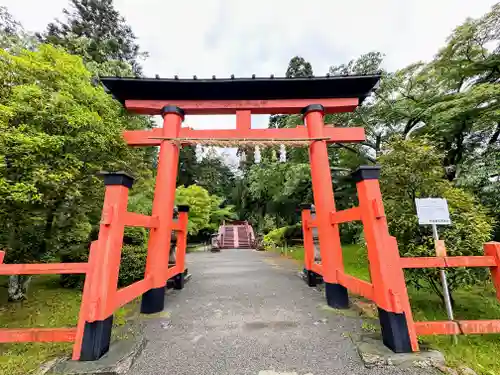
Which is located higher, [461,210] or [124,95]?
[124,95]

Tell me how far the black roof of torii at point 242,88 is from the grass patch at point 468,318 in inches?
166

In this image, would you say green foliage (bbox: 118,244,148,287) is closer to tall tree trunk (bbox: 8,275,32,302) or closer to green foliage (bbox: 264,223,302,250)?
tall tree trunk (bbox: 8,275,32,302)

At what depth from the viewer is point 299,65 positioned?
50.1 feet

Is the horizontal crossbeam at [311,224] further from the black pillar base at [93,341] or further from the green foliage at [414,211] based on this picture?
the black pillar base at [93,341]

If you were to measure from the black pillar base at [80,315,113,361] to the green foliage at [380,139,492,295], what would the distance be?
14.0 ft

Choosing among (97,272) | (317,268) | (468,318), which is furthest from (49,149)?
(468,318)

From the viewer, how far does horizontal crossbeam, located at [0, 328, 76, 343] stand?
2.35 meters

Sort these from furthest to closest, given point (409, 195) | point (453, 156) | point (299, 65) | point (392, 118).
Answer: point (299, 65) → point (392, 118) → point (453, 156) → point (409, 195)

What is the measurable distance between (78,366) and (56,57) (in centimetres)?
500

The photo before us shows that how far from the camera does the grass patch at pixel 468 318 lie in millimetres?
2355

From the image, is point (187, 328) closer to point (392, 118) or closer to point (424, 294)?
point (424, 294)

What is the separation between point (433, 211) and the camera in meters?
3.04

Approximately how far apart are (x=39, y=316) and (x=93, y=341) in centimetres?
266

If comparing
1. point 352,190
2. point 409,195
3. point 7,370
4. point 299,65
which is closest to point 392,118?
point 352,190
